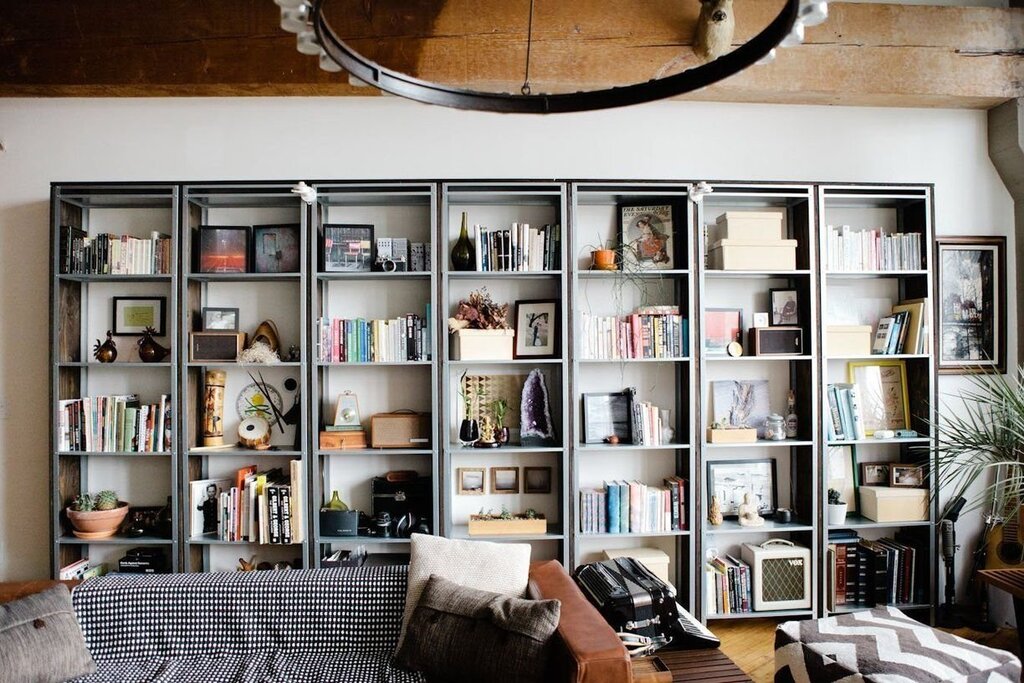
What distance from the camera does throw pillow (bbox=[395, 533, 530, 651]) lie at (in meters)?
2.46

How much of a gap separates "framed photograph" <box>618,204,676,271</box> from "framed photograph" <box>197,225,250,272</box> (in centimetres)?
216

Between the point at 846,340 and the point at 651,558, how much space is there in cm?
167

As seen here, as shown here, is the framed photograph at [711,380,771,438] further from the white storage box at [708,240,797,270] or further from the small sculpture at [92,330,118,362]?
the small sculpture at [92,330,118,362]

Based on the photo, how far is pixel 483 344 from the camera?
3402mm

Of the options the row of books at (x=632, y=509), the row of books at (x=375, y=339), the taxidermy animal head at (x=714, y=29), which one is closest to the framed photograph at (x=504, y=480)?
the row of books at (x=632, y=509)

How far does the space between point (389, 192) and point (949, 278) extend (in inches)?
132

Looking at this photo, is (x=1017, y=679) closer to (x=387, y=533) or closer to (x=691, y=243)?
(x=691, y=243)

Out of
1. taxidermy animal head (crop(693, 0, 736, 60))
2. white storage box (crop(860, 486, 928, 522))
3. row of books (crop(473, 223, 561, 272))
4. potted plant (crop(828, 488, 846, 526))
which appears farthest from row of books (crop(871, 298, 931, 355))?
row of books (crop(473, 223, 561, 272))

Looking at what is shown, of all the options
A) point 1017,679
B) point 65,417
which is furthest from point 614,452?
point 65,417

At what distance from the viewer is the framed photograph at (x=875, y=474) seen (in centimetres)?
370

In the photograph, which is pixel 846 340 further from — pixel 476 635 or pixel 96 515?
pixel 96 515

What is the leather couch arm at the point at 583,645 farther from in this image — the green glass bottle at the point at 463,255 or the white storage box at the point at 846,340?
the white storage box at the point at 846,340

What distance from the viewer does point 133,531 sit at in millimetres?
3389

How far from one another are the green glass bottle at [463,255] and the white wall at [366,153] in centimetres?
45
